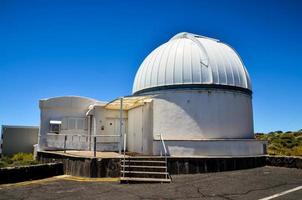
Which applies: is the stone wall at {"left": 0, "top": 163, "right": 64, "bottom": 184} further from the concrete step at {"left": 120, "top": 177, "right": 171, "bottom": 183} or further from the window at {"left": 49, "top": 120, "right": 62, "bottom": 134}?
the window at {"left": 49, "top": 120, "right": 62, "bottom": 134}

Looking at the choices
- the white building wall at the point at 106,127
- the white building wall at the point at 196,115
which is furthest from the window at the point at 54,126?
the white building wall at the point at 196,115

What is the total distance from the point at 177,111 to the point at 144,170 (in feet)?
14.2

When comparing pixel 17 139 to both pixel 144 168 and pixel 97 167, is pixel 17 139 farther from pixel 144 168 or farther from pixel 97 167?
pixel 144 168

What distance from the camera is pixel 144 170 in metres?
9.31

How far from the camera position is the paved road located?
6.61 m

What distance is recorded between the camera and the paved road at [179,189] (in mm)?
6605

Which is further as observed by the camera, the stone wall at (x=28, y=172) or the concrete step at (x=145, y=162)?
the concrete step at (x=145, y=162)

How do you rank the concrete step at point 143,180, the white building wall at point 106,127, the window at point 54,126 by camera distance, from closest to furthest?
the concrete step at point 143,180 → the white building wall at point 106,127 → the window at point 54,126

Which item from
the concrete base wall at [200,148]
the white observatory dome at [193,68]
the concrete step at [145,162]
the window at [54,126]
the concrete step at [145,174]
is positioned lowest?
the concrete step at [145,174]

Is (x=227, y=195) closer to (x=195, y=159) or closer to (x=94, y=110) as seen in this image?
(x=195, y=159)

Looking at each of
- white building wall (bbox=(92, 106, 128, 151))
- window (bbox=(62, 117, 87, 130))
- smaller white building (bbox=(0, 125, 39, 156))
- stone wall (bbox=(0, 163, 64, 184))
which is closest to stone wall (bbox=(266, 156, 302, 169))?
white building wall (bbox=(92, 106, 128, 151))

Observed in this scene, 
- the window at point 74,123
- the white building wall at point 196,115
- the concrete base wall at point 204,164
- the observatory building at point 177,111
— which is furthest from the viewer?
the window at point 74,123

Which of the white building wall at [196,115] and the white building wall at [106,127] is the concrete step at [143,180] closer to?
the white building wall at [196,115]

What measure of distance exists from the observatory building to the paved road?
9.11ft
